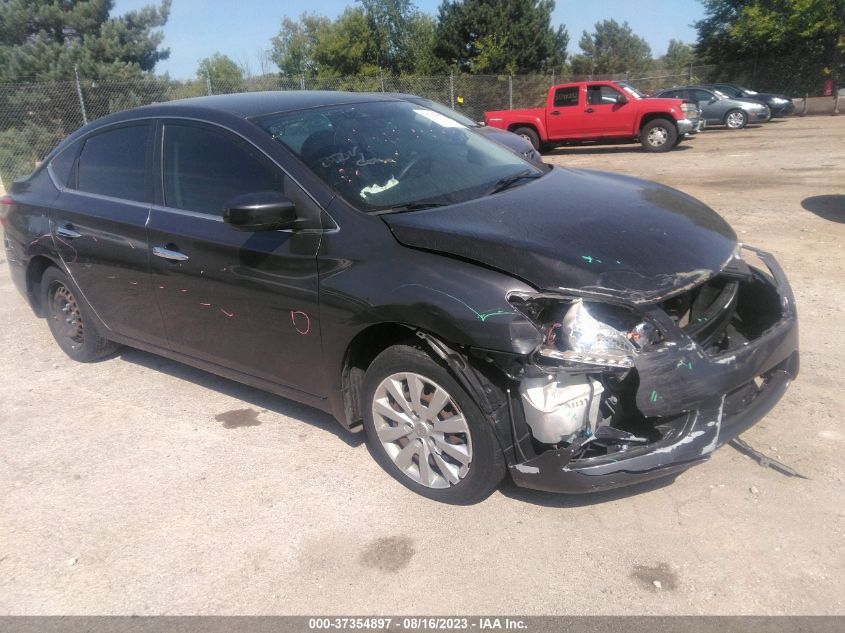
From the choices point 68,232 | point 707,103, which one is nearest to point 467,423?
point 68,232

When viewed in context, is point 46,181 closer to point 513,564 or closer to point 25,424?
point 25,424

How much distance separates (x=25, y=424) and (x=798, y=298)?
5.64m

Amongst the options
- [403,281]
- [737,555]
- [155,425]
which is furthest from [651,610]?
[155,425]

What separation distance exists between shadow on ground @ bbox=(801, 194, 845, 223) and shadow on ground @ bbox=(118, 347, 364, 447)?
682 cm

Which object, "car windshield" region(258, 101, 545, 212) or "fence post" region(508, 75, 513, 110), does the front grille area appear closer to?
"car windshield" region(258, 101, 545, 212)

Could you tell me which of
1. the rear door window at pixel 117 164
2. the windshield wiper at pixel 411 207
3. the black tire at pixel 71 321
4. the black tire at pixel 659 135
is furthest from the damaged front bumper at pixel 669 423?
the black tire at pixel 659 135

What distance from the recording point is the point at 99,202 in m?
4.53

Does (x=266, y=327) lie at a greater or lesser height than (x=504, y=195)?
lesser

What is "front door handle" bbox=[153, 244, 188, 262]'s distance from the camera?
3.98 m

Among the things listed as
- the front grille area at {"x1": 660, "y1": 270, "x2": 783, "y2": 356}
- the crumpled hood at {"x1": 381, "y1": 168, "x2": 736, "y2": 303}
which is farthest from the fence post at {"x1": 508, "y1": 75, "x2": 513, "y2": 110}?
the front grille area at {"x1": 660, "y1": 270, "x2": 783, "y2": 356}

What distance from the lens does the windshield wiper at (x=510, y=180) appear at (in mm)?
3760

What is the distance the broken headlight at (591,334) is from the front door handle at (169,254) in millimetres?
2127

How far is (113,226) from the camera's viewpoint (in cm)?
438

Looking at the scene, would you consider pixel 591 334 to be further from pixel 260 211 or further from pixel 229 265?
pixel 229 265
